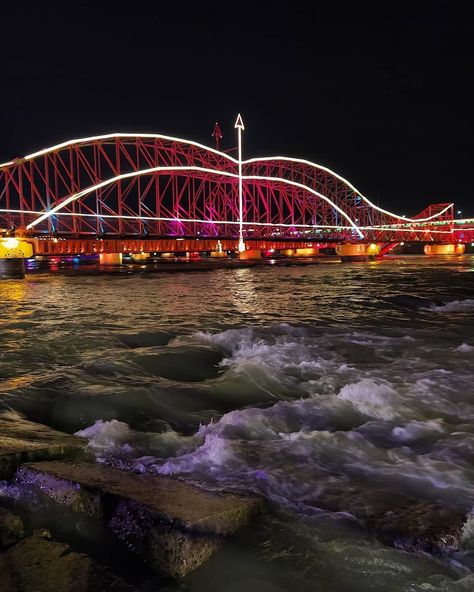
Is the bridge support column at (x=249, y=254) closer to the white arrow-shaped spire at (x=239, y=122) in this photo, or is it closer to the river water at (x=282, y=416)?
the white arrow-shaped spire at (x=239, y=122)

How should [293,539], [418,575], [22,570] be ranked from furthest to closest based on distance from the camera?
1. [293,539]
2. [418,575]
3. [22,570]

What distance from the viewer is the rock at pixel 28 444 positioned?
3.67m

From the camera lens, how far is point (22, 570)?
2.51m

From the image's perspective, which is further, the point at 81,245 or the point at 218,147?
the point at 218,147

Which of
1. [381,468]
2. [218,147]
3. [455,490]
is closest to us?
[455,490]

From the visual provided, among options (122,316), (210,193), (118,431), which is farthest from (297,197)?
(118,431)

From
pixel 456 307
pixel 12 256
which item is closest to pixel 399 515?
pixel 456 307

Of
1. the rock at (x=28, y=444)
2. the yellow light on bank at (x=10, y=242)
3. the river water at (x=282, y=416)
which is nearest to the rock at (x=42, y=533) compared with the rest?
the rock at (x=28, y=444)

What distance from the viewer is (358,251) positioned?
255ft

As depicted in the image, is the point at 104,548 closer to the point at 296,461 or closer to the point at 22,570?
the point at 22,570

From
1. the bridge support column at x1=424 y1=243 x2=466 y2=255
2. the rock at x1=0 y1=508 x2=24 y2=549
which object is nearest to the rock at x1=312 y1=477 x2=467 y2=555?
the rock at x1=0 y1=508 x2=24 y2=549

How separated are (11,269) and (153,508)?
112 feet

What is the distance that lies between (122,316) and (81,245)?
53147 mm

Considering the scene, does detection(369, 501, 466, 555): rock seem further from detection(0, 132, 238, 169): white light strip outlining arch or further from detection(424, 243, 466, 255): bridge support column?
detection(424, 243, 466, 255): bridge support column
